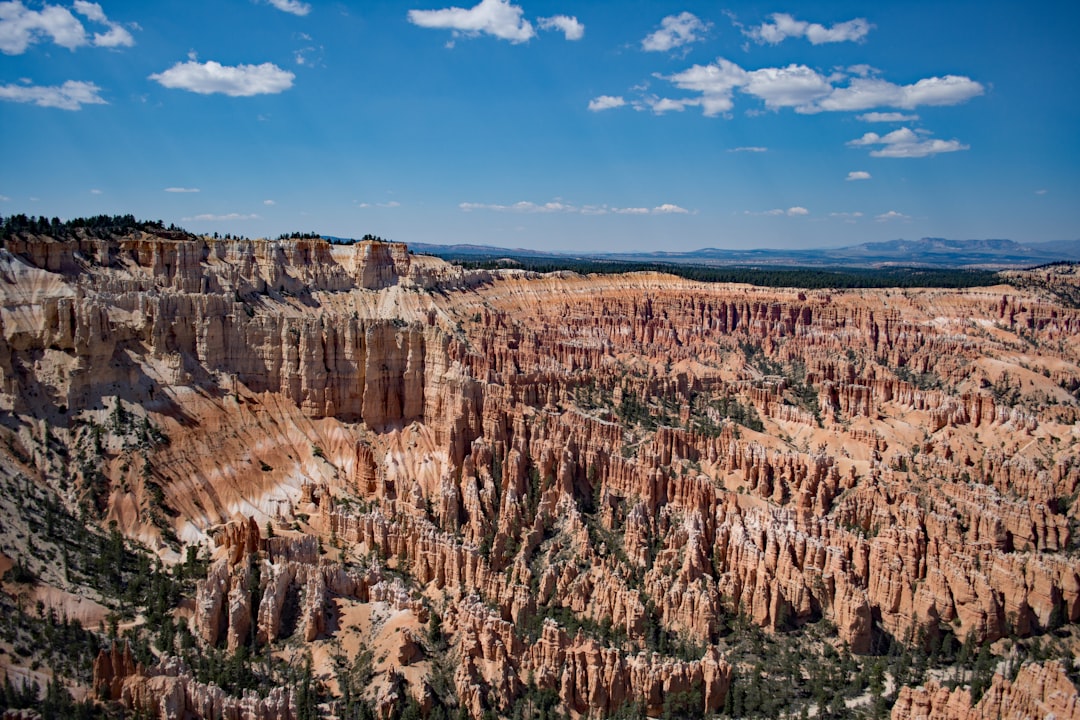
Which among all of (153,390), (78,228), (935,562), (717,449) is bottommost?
(935,562)

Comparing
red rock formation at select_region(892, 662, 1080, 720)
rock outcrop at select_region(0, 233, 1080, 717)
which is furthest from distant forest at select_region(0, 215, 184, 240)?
red rock formation at select_region(892, 662, 1080, 720)

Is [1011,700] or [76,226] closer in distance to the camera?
[1011,700]

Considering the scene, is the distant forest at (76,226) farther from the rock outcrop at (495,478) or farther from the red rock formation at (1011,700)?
the red rock formation at (1011,700)

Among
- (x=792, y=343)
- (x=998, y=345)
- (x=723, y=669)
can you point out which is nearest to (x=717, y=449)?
(x=723, y=669)

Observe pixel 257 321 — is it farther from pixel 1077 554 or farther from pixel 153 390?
pixel 1077 554

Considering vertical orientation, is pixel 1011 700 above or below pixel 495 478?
below

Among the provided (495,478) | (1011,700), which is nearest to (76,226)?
(495,478)

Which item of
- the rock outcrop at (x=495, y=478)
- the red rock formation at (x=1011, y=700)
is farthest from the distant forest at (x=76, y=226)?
the red rock formation at (x=1011, y=700)

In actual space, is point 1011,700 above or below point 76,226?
below

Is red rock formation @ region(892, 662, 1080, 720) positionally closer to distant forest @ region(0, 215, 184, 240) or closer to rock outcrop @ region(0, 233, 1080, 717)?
rock outcrop @ region(0, 233, 1080, 717)

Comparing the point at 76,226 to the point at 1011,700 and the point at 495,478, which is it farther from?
the point at 1011,700

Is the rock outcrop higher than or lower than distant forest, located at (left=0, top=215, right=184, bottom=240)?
lower
